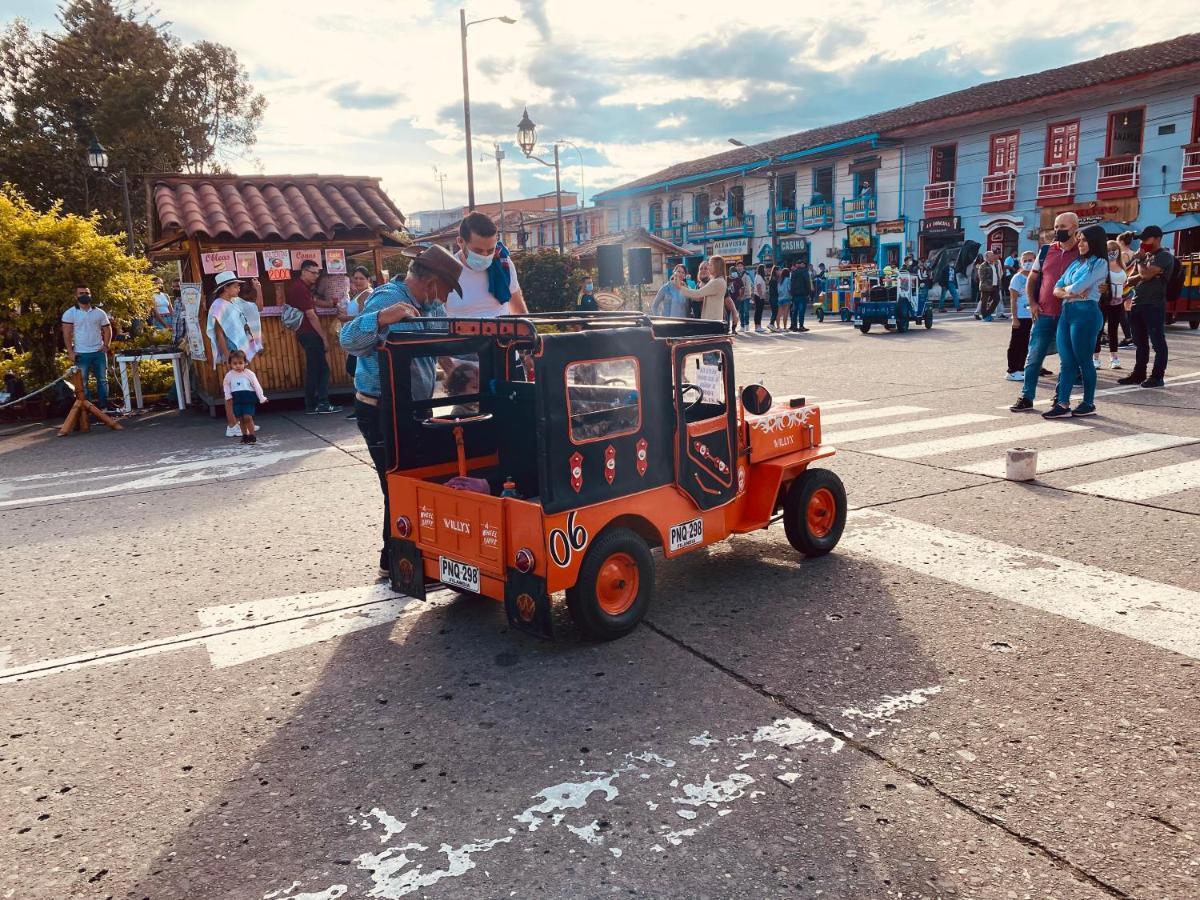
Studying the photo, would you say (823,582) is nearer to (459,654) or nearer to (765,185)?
(459,654)

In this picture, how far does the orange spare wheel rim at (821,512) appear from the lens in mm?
5262

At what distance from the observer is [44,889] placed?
261 centimetres

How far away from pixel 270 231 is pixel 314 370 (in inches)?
79.1

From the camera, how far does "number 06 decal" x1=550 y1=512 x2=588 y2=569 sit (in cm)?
387

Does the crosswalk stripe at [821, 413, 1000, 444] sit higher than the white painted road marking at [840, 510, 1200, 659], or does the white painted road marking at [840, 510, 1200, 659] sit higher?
the crosswalk stripe at [821, 413, 1000, 444]

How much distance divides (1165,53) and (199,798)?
36.2 m

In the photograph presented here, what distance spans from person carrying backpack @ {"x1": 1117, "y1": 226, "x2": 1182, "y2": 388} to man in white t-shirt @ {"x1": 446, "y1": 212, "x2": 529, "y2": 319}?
340 inches

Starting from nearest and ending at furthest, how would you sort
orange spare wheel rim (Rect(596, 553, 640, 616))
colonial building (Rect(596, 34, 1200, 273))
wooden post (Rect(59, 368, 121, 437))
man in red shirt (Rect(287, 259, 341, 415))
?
1. orange spare wheel rim (Rect(596, 553, 640, 616))
2. wooden post (Rect(59, 368, 121, 437))
3. man in red shirt (Rect(287, 259, 341, 415))
4. colonial building (Rect(596, 34, 1200, 273))

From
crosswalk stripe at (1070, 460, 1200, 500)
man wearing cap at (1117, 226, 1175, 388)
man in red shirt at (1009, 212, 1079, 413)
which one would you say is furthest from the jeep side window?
man wearing cap at (1117, 226, 1175, 388)

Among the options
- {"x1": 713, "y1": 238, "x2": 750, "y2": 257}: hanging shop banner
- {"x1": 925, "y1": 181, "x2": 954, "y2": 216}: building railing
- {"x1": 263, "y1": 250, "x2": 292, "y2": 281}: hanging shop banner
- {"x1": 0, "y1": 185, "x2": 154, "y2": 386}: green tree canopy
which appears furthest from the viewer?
{"x1": 713, "y1": 238, "x2": 750, "y2": 257}: hanging shop banner

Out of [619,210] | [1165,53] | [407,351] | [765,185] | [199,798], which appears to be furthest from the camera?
[619,210]

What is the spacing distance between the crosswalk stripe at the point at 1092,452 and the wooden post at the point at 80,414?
10231 mm

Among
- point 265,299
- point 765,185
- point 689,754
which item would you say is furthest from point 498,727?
point 765,185

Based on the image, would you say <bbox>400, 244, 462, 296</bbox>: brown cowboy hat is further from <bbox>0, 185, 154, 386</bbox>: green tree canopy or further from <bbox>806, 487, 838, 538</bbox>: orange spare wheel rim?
<bbox>0, 185, 154, 386</bbox>: green tree canopy
